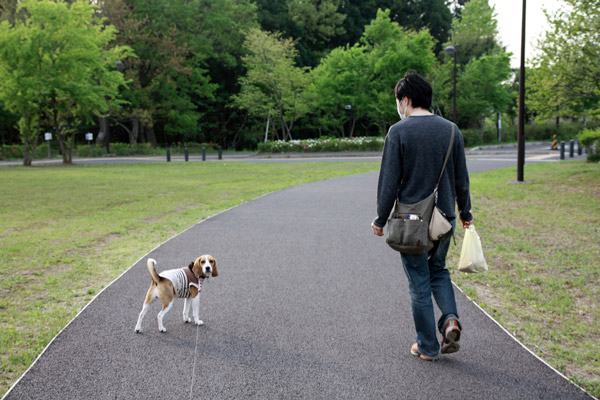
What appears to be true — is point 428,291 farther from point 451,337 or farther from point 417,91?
point 417,91

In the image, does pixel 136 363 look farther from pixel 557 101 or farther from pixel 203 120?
pixel 203 120

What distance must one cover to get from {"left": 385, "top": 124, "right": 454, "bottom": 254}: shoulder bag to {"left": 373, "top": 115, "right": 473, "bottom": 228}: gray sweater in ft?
0.13

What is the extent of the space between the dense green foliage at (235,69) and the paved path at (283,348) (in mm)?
21954

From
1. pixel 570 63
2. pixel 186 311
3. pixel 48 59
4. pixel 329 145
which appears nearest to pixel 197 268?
pixel 186 311

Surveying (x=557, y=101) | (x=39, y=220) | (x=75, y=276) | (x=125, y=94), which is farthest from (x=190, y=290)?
(x=125, y=94)

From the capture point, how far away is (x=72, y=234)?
26.6ft

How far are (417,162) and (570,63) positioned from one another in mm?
13389

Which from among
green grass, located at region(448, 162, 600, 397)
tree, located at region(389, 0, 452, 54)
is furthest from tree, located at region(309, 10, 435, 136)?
green grass, located at region(448, 162, 600, 397)

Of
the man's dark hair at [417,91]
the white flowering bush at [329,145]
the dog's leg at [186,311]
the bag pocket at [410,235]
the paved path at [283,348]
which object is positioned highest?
the white flowering bush at [329,145]

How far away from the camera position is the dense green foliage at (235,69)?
26.8 m

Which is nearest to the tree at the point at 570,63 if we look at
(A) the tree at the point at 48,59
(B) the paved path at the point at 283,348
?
(B) the paved path at the point at 283,348

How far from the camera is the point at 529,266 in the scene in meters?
6.03

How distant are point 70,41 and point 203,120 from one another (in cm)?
2516

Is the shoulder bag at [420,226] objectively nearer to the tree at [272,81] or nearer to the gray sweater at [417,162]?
the gray sweater at [417,162]
